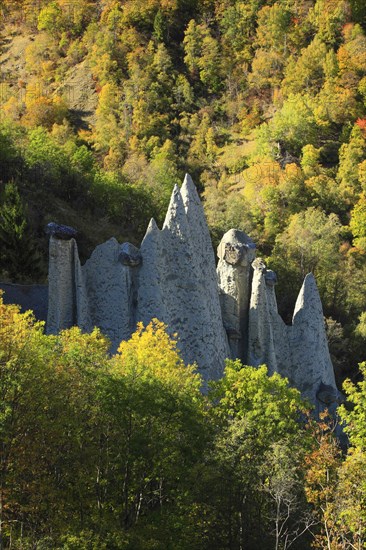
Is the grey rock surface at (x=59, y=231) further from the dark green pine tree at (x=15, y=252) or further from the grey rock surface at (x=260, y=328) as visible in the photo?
the dark green pine tree at (x=15, y=252)

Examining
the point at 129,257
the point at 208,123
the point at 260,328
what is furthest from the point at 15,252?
the point at 208,123

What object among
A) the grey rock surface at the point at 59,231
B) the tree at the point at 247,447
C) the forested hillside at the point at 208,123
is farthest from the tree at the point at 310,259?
the tree at the point at 247,447

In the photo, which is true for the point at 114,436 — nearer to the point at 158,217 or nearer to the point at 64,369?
the point at 64,369

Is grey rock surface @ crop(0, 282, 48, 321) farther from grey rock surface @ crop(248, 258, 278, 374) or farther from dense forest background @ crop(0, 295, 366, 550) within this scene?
grey rock surface @ crop(248, 258, 278, 374)

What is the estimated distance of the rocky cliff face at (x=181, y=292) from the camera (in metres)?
35.1

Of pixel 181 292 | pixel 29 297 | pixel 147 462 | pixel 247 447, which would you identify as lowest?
pixel 147 462

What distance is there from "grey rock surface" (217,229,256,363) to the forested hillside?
77.3 feet

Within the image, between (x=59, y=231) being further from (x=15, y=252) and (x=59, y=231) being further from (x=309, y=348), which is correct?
(x=15, y=252)

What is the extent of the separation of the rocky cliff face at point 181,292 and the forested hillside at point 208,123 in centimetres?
2408

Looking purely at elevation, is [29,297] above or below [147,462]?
above

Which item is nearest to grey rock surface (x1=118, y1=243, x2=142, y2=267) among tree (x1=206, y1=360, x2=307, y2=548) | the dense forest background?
the dense forest background

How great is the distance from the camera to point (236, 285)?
38750 millimetres

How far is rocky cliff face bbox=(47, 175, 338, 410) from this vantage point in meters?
35.1

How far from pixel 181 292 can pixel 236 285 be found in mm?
3460
